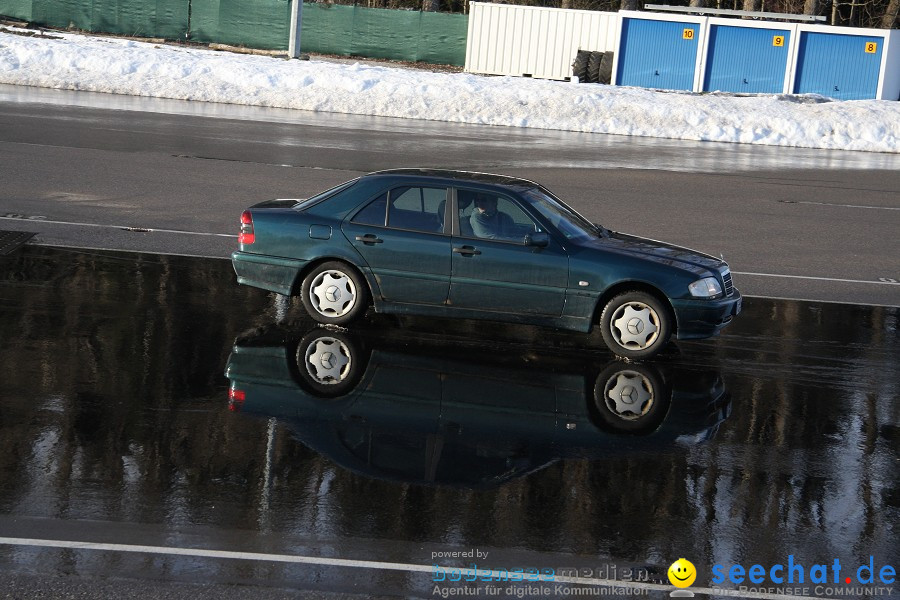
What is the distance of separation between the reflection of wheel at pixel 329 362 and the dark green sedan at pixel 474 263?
39cm

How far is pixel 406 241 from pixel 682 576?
15.3 ft

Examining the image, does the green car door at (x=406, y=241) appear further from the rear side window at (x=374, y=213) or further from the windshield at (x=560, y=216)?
the windshield at (x=560, y=216)

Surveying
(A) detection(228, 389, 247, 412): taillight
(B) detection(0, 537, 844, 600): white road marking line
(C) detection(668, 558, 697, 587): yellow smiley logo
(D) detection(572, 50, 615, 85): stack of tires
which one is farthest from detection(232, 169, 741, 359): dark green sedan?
(D) detection(572, 50, 615, 85): stack of tires

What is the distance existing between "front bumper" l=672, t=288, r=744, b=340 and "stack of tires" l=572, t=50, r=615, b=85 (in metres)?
29.9

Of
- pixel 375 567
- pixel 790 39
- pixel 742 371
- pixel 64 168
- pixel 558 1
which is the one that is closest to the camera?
pixel 375 567

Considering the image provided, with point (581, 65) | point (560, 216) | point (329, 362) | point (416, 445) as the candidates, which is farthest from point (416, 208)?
point (581, 65)

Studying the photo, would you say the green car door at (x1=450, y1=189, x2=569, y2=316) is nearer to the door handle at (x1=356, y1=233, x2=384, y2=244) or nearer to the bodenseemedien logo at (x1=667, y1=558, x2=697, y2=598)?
the door handle at (x1=356, y1=233, x2=384, y2=244)

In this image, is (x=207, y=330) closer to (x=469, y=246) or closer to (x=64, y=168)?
(x=469, y=246)

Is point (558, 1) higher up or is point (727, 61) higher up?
point (558, 1)

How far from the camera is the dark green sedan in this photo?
9.12 m

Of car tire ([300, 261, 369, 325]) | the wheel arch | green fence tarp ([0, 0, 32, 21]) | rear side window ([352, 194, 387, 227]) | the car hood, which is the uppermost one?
green fence tarp ([0, 0, 32, 21])

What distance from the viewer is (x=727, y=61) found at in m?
36.9

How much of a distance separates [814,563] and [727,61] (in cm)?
3347

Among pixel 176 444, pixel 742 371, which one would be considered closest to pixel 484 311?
pixel 742 371
